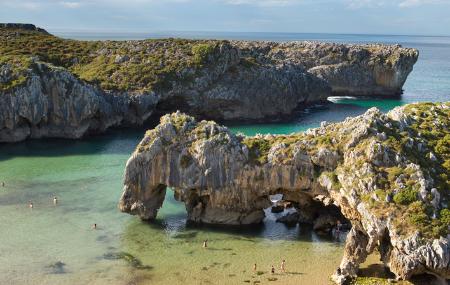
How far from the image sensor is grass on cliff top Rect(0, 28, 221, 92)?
329 ft

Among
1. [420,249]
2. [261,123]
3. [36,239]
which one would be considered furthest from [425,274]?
[261,123]

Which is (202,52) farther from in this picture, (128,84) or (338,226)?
(338,226)

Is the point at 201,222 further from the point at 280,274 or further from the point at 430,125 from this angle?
the point at 430,125

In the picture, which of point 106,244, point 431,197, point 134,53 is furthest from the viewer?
point 134,53

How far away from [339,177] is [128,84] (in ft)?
210

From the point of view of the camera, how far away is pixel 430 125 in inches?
1874

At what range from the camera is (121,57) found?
10825cm

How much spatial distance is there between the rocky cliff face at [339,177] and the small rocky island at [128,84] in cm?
4306

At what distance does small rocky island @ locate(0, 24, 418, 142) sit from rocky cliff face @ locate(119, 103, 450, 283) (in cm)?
4306

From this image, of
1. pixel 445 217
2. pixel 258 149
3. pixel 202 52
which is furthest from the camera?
pixel 202 52

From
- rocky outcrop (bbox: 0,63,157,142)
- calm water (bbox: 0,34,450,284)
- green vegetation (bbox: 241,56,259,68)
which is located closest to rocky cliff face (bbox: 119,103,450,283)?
calm water (bbox: 0,34,450,284)

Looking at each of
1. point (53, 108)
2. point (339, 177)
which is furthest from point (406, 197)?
point (53, 108)

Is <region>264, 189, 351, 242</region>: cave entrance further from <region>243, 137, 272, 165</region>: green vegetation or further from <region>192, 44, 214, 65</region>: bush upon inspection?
<region>192, 44, 214, 65</region>: bush

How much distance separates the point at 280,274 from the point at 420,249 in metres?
11.1
